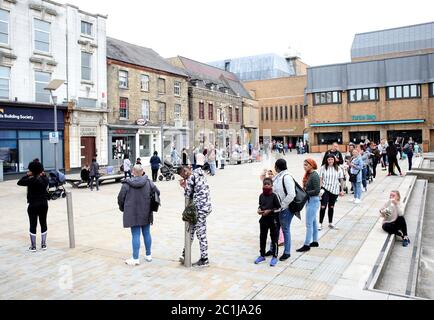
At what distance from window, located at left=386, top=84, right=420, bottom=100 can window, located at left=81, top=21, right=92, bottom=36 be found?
33644 mm

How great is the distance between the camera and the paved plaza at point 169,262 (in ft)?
→ 16.4

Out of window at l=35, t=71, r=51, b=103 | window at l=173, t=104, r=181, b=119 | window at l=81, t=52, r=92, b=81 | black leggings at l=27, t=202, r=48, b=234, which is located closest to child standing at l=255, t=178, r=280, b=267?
black leggings at l=27, t=202, r=48, b=234

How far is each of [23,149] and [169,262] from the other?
19.8m

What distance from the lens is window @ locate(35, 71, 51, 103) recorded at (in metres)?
23.3

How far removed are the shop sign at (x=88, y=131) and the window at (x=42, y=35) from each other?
5515 mm

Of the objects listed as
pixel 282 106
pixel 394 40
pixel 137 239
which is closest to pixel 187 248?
pixel 137 239

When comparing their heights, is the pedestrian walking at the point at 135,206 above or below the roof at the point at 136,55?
below

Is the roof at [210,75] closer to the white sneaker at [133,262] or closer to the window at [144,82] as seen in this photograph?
the window at [144,82]

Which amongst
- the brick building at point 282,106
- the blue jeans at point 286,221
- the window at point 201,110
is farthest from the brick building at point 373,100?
the blue jeans at point 286,221

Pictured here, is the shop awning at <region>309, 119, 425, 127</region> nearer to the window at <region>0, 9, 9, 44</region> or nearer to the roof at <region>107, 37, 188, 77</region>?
the roof at <region>107, 37, 188, 77</region>

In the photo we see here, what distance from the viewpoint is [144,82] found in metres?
31.9
